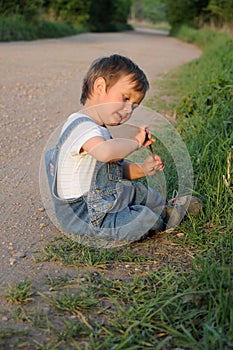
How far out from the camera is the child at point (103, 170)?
2549 mm

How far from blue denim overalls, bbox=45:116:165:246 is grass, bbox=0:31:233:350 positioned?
7 centimetres

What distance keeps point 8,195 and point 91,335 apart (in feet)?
5.47

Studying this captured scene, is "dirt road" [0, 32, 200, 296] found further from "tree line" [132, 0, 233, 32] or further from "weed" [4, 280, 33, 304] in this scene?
"tree line" [132, 0, 233, 32]

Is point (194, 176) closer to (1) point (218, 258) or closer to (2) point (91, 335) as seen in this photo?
(1) point (218, 258)

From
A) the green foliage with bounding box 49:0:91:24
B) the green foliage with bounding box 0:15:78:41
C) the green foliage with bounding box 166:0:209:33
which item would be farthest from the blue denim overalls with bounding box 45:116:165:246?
the green foliage with bounding box 166:0:209:33

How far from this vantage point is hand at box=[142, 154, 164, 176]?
262 centimetres

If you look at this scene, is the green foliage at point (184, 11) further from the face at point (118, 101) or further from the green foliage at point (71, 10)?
the face at point (118, 101)

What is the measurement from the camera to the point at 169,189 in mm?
3172

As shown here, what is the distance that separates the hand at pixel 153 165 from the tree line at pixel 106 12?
13138mm

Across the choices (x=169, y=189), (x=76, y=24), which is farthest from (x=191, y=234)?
(x=76, y=24)

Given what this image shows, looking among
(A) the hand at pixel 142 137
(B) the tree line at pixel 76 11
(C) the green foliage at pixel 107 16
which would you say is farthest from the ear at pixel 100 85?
(C) the green foliage at pixel 107 16

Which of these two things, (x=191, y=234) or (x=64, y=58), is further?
(x=64, y=58)

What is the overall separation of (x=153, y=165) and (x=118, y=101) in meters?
0.34

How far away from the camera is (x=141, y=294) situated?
2.01m
